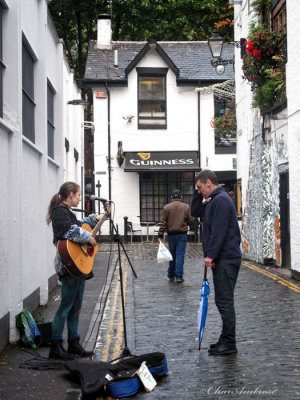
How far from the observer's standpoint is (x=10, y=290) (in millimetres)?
7945

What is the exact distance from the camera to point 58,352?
23.4ft

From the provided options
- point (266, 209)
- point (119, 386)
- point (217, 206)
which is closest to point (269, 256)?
point (266, 209)

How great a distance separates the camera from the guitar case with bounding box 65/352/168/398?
5.68 metres

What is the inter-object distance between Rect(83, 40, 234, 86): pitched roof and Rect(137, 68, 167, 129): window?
804mm

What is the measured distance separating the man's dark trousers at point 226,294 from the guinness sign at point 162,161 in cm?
2026

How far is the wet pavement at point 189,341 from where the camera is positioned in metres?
5.84

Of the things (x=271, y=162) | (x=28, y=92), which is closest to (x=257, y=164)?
(x=271, y=162)

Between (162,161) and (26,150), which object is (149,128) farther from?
(26,150)

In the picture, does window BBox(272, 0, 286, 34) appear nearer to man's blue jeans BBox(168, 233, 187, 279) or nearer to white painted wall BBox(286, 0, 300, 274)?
white painted wall BBox(286, 0, 300, 274)

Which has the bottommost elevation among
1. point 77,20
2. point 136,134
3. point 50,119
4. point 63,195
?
point 63,195

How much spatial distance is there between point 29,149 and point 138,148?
732 inches

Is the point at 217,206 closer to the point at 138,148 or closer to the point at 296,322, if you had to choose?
the point at 296,322

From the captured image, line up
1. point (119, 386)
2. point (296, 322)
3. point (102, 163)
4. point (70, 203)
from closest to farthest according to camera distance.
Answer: point (119, 386)
point (70, 203)
point (296, 322)
point (102, 163)

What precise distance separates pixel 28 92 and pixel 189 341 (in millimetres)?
4986
